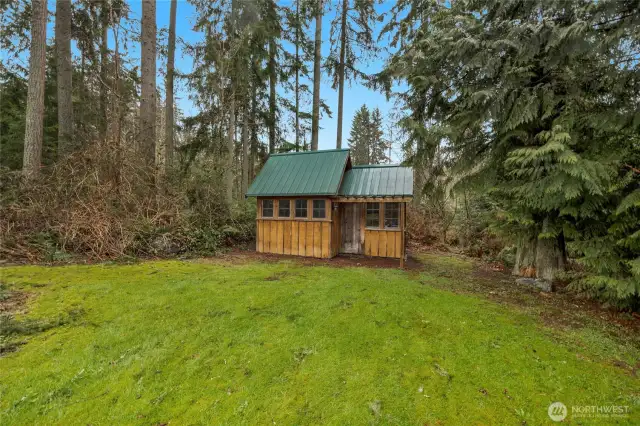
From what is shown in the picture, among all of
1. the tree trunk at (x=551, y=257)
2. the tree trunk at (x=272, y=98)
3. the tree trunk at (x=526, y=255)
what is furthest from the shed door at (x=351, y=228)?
the tree trunk at (x=272, y=98)

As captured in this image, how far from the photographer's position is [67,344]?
2844mm

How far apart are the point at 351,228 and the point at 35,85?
1021cm

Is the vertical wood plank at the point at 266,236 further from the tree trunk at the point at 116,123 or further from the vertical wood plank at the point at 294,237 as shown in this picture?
the tree trunk at the point at 116,123

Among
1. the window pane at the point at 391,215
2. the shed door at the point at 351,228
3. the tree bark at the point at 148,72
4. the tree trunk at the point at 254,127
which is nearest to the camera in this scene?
the window pane at the point at 391,215

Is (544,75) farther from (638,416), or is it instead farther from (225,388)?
(225,388)

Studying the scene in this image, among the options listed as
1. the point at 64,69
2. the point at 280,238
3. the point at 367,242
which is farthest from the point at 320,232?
the point at 64,69

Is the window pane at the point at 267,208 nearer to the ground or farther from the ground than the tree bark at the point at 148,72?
nearer to the ground

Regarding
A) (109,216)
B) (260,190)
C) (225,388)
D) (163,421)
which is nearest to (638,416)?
(225,388)

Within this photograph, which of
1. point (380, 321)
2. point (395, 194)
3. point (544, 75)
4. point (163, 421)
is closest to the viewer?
point (163, 421)

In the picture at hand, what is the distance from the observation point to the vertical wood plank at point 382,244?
8.14 metres

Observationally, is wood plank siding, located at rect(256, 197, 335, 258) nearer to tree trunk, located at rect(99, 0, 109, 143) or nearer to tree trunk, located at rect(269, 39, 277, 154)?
tree trunk, located at rect(269, 39, 277, 154)

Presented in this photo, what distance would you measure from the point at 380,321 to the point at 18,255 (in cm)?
764

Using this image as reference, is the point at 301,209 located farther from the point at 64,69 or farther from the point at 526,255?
the point at 64,69

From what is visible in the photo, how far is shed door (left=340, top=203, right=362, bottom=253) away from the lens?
29.0 feet
